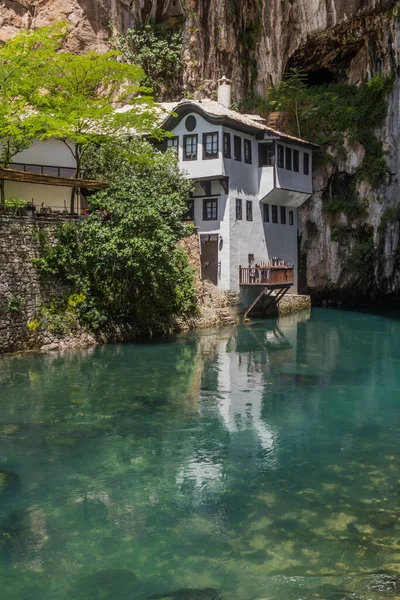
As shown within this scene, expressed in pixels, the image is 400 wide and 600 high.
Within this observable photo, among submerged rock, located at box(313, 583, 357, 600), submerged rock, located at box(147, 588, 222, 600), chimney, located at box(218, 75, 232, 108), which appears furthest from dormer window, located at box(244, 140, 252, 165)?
submerged rock, located at box(147, 588, 222, 600)

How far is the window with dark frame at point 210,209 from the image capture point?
1460 inches

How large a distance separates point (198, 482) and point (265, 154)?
30424 millimetres

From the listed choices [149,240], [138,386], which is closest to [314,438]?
[138,386]

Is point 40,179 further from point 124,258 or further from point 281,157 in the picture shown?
point 281,157

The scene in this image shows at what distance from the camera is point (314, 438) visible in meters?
14.1

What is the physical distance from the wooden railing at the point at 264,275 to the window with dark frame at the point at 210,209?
346cm

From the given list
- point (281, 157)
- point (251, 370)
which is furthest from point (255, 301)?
point (251, 370)

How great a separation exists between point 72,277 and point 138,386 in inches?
328

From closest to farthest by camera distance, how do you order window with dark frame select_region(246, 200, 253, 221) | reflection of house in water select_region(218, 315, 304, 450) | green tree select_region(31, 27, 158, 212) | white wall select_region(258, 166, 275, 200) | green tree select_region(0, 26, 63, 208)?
reflection of house in water select_region(218, 315, 304, 450) < green tree select_region(0, 26, 63, 208) < green tree select_region(31, 27, 158, 212) < window with dark frame select_region(246, 200, 253, 221) < white wall select_region(258, 166, 275, 200)

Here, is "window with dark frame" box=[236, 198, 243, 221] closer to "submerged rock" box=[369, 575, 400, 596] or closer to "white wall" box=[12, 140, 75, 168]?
"white wall" box=[12, 140, 75, 168]

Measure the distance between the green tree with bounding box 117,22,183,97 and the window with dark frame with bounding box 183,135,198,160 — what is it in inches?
386

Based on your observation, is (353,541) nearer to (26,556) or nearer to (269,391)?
(26,556)

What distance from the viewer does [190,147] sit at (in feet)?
120

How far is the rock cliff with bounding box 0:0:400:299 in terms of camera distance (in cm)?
4294
